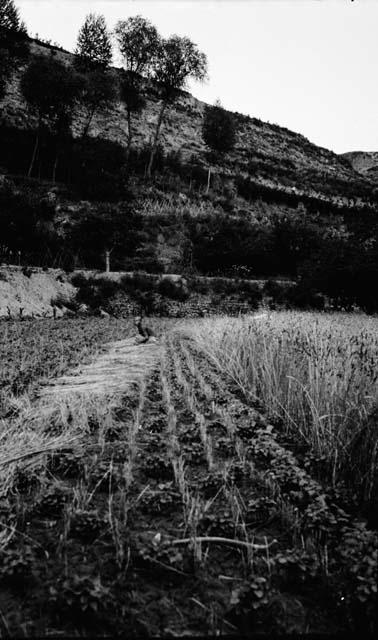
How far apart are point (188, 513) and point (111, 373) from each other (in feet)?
12.3

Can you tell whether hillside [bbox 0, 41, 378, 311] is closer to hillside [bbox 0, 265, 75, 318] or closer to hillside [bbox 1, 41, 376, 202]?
hillside [bbox 1, 41, 376, 202]

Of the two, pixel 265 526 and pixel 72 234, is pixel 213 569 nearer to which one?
pixel 265 526

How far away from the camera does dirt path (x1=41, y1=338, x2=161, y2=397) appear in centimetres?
475

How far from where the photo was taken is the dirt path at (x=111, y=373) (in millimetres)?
4754

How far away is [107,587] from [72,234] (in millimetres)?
20404

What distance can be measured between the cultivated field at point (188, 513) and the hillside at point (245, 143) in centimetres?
3507

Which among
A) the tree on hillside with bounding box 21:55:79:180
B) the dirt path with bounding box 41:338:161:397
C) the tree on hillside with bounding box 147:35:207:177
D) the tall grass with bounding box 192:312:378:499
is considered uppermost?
the tree on hillside with bounding box 147:35:207:177

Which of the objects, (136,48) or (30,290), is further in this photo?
(136,48)

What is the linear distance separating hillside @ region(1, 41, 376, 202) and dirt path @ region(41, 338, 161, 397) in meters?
31.3

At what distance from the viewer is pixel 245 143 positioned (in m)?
55.8

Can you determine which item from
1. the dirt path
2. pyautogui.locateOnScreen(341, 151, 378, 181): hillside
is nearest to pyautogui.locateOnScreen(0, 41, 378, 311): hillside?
the dirt path

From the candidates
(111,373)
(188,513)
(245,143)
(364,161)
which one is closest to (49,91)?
(111,373)

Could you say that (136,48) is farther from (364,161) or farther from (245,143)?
(364,161)

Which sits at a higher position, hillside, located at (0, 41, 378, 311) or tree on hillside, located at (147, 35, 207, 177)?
tree on hillside, located at (147, 35, 207, 177)
